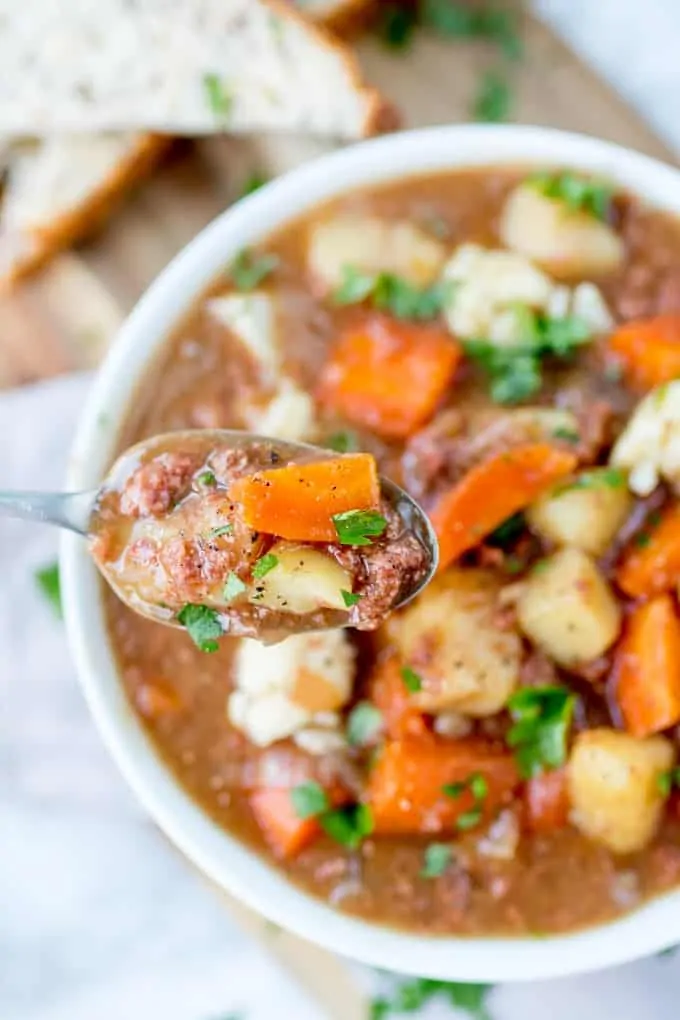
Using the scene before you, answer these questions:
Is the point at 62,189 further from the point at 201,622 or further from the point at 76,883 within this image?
the point at 76,883

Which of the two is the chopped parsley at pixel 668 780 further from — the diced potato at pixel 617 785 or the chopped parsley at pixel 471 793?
the chopped parsley at pixel 471 793

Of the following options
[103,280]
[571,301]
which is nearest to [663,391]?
[571,301]

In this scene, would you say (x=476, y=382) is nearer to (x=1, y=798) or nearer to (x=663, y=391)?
(x=663, y=391)

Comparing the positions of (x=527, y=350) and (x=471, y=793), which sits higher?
(x=527, y=350)

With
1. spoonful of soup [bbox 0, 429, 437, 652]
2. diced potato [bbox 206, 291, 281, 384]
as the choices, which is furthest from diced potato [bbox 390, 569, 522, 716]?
diced potato [bbox 206, 291, 281, 384]

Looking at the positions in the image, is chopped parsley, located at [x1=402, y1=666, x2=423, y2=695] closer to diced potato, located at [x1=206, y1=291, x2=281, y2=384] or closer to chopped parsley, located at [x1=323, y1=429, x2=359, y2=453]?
chopped parsley, located at [x1=323, y1=429, x2=359, y2=453]

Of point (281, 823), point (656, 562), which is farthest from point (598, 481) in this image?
point (281, 823)

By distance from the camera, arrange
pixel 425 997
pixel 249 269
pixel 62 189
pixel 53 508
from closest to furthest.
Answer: pixel 53 508, pixel 249 269, pixel 425 997, pixel 62 189
